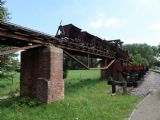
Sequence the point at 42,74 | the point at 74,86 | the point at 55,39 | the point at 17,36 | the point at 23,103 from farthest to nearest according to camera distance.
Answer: the point at 74,86
the point at 55,39
the point at 42,74
the point at 23,103
the point at 17,36

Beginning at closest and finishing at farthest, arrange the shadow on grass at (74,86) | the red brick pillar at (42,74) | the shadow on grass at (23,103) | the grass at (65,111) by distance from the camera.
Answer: the grass at (65,111) → the shadow on grass at (23,103) → the red brick pillar at (42,74) → the shadow on grass at (74,86)

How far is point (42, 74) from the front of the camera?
41.3 feet

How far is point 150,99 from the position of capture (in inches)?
583

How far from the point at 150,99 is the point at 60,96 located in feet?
16.4

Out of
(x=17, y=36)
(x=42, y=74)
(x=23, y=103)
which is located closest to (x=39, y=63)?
(x=42, y=74)

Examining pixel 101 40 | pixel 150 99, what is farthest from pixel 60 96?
pixel 101 40

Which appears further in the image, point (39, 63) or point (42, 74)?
point (39, 63)

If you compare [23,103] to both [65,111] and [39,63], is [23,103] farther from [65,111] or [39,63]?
[65,111]

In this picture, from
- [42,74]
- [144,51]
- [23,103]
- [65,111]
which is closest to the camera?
[65,111]

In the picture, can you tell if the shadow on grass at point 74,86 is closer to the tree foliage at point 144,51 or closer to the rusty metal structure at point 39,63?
the rusty metal structure at point 39,63

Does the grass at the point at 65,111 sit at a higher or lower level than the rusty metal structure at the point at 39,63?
lower

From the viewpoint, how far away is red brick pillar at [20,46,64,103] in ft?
39.7

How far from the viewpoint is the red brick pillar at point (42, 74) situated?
1211 centimetres

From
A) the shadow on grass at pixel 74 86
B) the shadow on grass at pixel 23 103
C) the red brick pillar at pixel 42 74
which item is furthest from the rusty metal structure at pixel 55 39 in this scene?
the shadow on grass at pixel 23 103
